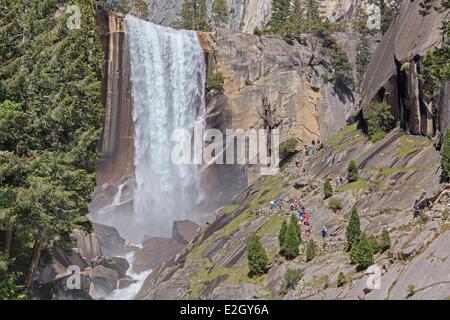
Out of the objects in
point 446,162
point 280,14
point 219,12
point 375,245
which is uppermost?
point 219,12

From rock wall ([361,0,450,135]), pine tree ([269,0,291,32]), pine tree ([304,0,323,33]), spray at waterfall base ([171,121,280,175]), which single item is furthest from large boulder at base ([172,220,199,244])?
pine tree ([269,0,291,32])

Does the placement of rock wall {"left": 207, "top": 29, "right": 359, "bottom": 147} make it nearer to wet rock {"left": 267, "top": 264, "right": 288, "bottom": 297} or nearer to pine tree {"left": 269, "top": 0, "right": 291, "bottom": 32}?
pine tree {"left": 269, "top": 0, "right": 291, "bottom": 32}

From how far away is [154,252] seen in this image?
5588cm

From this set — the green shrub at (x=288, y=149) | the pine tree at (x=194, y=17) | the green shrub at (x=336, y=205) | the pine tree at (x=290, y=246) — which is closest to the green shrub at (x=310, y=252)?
the pine tree at (x=290, y=246)

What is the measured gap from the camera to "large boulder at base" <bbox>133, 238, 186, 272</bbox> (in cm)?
5434

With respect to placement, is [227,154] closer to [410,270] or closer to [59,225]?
[59,225]

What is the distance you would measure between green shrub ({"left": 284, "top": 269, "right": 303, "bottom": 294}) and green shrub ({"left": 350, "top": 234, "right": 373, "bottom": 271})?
4.45 meters

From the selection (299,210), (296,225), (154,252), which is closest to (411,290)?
(296,225)

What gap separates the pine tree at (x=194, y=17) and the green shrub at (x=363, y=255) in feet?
219

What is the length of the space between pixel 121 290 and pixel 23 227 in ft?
78.4

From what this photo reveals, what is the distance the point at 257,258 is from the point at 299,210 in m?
7.74

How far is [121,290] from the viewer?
1921 inches

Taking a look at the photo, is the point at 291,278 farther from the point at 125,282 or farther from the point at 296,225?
the point at 125,282
